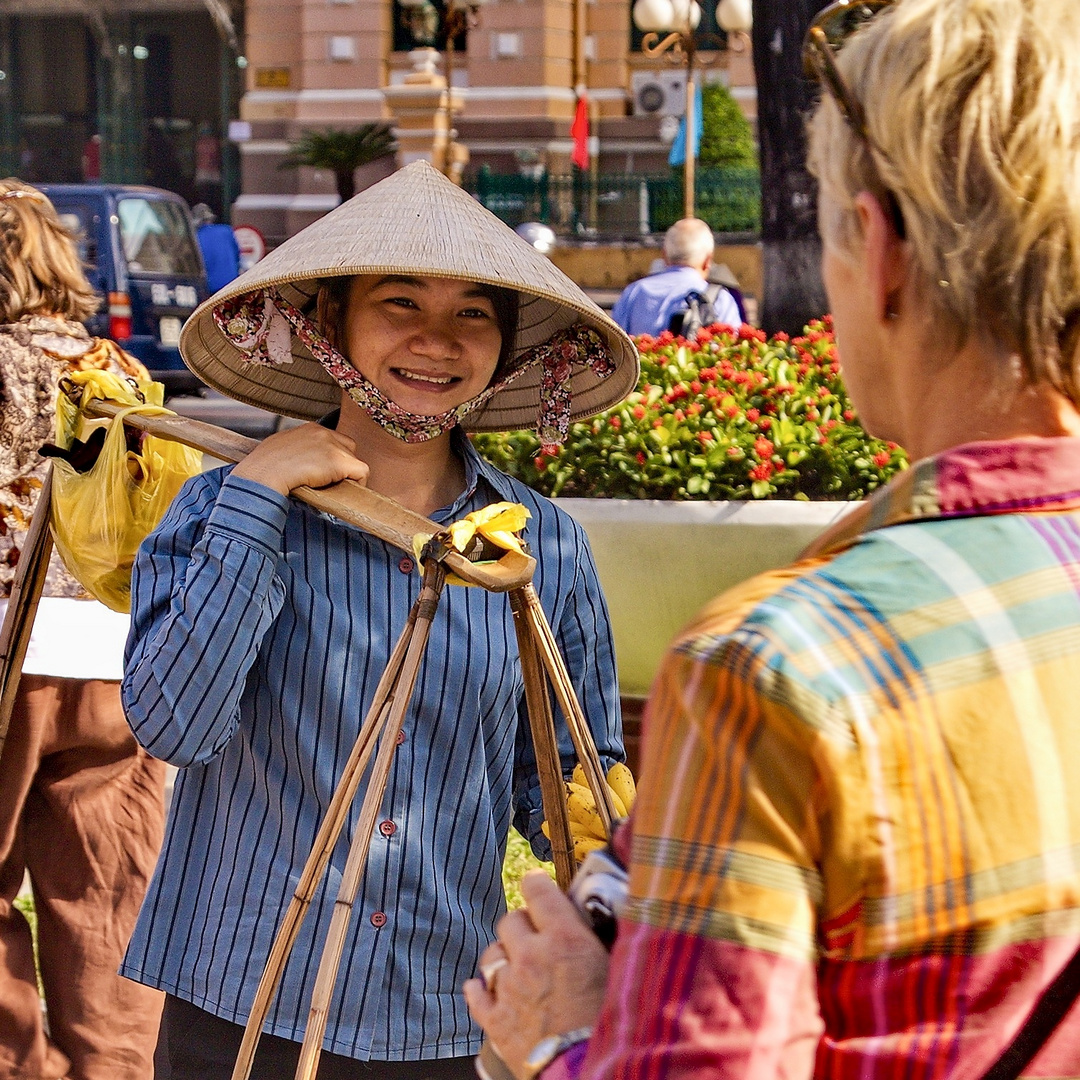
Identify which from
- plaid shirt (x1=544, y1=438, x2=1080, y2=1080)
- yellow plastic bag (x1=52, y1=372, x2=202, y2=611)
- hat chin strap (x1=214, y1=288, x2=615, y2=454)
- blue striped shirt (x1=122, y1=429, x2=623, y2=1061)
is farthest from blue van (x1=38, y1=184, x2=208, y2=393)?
plaid shirt (x1=544, y1=438, x2=1080, y2=1080)

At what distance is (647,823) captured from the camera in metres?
0.96

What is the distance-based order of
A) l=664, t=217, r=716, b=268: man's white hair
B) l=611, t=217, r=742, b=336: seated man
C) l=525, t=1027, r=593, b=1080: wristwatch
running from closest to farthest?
l=525, t=1027, r=593, b=1080: wristwatch
l=611, t=217, r=742, b=336: seated man
l=664, t=217, r=716, b=268: man's white hair

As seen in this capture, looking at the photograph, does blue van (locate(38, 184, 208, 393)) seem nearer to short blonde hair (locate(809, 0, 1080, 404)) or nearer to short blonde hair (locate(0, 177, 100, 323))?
short blonde hair (locate(0, 177, 100, 323))

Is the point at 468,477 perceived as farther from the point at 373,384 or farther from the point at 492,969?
the point at 492,969

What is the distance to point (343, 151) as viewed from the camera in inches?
894

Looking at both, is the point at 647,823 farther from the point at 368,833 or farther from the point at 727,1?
the point at 727,1

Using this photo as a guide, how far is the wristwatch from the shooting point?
3.39ft

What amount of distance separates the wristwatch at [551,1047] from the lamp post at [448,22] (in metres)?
19.2

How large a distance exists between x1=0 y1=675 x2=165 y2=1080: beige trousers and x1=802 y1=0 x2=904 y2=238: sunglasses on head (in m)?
2.49

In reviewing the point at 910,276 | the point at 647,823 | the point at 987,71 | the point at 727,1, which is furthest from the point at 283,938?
the point at 727,1

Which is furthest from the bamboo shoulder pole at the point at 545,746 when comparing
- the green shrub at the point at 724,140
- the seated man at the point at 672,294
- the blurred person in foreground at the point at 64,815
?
the green shrub at the point at 724,140

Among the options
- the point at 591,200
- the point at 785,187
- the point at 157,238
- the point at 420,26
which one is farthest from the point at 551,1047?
the point at 420,26

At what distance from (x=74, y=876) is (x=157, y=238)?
10.4 meters

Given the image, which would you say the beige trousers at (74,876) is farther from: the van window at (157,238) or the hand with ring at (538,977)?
the van window at (157,238)
